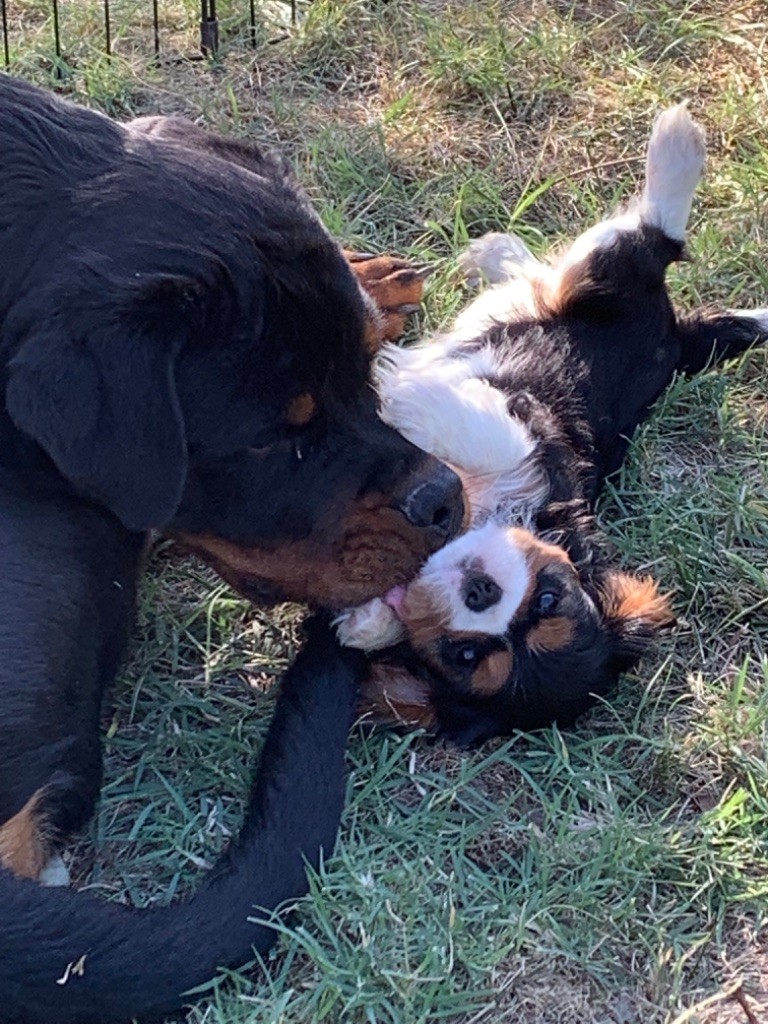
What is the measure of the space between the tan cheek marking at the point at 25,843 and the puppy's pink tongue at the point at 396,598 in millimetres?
985

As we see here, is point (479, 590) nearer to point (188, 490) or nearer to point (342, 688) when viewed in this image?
point (342, 688)

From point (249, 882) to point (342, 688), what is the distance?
563mm

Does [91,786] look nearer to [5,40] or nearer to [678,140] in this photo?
[678,140]

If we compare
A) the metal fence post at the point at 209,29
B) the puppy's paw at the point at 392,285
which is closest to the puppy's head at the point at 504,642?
the puppy's paw at the point at 392,285

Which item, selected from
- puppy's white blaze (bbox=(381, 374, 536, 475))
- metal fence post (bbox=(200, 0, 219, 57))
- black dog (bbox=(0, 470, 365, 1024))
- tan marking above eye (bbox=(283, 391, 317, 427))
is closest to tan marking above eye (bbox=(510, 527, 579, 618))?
puppy's white blaze (bbox=(381, 374, 536, 475))

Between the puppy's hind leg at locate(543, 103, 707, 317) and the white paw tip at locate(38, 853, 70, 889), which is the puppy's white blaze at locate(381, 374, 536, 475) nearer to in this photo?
the puppy's hind leg at locate(543, 103, 707, 317)

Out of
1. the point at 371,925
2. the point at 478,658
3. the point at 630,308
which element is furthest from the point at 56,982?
the point at 630,308

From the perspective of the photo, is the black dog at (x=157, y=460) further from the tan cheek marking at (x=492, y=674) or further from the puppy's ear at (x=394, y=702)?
the tan cheek marking at (x=492, y=674)

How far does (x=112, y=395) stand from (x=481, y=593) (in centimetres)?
121

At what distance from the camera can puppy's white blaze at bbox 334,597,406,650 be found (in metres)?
3.42

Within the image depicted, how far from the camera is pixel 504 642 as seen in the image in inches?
140

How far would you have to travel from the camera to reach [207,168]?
120 inches

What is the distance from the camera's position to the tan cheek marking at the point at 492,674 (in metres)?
3.47

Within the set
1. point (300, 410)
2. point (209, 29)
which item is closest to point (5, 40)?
point (209, 29)
